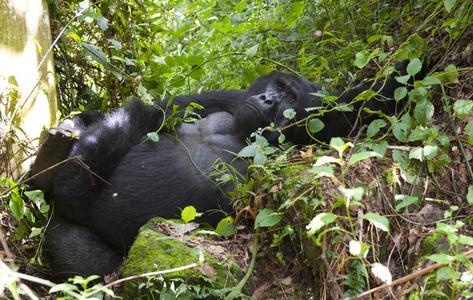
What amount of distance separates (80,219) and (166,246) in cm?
108

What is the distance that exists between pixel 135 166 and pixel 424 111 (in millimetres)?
2035

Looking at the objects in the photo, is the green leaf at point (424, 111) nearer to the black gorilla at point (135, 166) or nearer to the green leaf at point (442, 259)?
the black gorilla at point (135, 166)

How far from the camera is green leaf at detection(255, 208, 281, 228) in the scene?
2355 millimetres

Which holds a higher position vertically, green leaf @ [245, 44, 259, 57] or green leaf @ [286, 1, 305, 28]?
green leaf @ [286, 1, 305, 28]

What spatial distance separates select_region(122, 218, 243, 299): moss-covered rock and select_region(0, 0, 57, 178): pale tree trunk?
1181 mm

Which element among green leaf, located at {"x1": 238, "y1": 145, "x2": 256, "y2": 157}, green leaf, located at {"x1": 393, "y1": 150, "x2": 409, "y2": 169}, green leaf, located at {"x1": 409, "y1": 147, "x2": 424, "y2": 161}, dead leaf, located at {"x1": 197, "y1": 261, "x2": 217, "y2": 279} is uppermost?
green leaf, located at {"x1": 238, "y1": 145, "x2": 256, "y2": 157}

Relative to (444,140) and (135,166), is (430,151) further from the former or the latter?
(135,166)

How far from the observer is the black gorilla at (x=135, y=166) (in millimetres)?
3117

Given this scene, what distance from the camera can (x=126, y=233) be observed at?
321cm

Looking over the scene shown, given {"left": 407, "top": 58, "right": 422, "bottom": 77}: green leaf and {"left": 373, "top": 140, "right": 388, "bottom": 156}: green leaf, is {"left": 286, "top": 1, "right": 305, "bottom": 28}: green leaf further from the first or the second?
{"left": 373, "top": 140, "right": 388, "bottom": 156}: green leaf

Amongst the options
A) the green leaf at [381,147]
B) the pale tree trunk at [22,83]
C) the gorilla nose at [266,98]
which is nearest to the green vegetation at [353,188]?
the green leaf at [381,147]

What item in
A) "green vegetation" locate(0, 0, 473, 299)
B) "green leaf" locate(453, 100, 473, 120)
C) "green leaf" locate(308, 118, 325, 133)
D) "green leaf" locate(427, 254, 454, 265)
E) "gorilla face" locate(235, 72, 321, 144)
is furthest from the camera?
"gorilla face" locate(235, 72, 321, 144)

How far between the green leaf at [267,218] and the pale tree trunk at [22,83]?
173 centimetres

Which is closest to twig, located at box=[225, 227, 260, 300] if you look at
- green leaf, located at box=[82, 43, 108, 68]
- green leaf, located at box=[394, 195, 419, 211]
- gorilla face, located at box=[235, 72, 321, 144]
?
green leaf, located at box=[394, 195, 419, 211]
